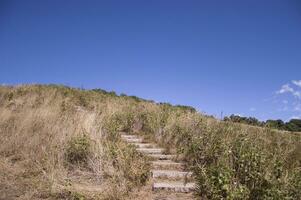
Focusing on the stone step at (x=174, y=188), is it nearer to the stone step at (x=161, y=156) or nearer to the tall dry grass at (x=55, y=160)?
the tall dry grass at (x=55, y=160)

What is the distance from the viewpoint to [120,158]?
6719 millimetres

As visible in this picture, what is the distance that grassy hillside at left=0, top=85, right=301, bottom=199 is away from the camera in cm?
534

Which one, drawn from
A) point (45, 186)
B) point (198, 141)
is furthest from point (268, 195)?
point (45, 186)

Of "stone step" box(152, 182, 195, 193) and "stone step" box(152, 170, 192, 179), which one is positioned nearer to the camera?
"stone step" box(152, 182, 195, 193)

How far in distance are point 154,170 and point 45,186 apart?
75.0 inches

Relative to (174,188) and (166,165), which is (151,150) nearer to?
(166,165)

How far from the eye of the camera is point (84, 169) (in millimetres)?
7148

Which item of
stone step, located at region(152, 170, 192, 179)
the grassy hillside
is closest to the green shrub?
the grassy hillside

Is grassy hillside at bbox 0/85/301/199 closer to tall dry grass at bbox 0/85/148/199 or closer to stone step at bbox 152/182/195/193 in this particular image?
tall dry grass at bbox 0/85/148/199

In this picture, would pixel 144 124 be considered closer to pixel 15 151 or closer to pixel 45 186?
pixel 15 151

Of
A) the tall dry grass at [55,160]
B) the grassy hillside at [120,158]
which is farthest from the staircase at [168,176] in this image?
the tall dry grass at [55,160]

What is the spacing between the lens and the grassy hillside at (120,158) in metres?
5.34

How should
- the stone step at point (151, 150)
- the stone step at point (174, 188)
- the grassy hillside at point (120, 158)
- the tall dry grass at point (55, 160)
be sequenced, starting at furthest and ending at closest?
the stone step at point (151, 150), the stone step at point (174, 188), the tall dry grass at point (55, 160), the grassy hillside at point (120, 158)

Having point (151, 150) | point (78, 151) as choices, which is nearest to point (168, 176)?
point (78, 151)
